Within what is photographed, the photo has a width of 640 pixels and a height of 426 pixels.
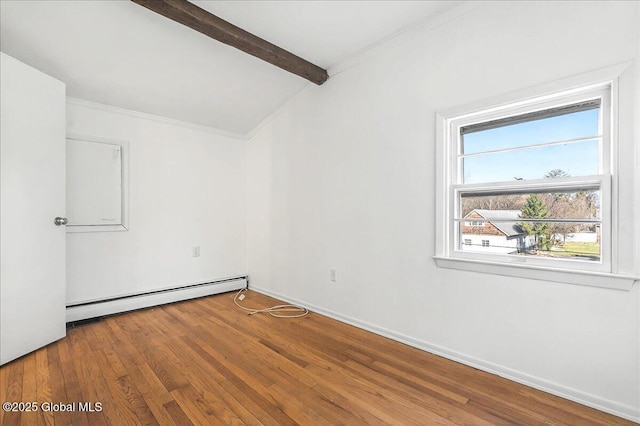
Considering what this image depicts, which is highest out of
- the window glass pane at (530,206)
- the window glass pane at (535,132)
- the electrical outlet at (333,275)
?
the window glass pane at (535,132)

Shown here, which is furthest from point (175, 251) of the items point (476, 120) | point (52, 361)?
point (476, 120)

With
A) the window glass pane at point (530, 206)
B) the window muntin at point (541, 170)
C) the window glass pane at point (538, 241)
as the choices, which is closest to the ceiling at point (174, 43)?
the window muntin at point (541, 170)

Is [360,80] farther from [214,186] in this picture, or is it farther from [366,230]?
[214,186]

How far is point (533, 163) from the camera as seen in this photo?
1.73 meters

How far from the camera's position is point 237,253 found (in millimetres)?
3828

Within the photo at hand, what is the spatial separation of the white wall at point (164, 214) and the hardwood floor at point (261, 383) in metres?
0.63

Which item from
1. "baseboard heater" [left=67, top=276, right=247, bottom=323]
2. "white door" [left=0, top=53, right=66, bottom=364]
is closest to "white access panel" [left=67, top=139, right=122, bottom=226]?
"white door" [left=0, top=53, right=66, bottom=364]

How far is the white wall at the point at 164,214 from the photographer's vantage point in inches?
109

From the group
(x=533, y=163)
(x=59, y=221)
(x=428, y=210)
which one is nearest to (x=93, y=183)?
(x=59, y=221)

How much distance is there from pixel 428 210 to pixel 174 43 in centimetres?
238

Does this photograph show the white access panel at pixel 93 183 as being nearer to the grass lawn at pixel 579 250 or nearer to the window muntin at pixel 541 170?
the window muntin at pixel 541 170

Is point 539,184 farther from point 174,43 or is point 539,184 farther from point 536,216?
point 174,43

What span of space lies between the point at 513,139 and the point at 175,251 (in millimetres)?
3348

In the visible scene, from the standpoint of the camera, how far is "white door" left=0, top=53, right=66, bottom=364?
1.92 m
